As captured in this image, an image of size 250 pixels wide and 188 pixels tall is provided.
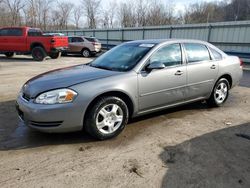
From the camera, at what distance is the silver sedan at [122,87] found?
362 centimetres

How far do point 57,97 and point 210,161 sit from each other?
7.30ft

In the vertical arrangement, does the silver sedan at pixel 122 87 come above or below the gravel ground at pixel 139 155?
above

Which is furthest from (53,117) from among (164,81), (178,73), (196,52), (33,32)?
(33,32)

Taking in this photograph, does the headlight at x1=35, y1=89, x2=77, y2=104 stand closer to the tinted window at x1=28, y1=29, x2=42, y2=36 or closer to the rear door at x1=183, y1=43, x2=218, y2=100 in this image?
the rear door at x1=183, y1=43, x2=218, y2=100

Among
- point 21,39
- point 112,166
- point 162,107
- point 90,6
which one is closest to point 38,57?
point 21,39

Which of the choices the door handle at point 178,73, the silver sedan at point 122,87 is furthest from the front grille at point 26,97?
the door handle at point 178,73

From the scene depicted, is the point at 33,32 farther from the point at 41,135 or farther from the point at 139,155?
the point at 139,155

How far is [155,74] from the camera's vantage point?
4363 mm

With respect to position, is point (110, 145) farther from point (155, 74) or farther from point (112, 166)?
point (155, 74)

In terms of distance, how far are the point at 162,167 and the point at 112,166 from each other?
2.03 ft

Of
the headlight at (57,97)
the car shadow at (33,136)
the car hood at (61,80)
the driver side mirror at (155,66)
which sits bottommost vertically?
the car shadow at (33,136)

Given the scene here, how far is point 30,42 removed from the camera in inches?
594

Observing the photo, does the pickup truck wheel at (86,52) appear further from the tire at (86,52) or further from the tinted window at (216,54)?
the tinted window at (216,54)

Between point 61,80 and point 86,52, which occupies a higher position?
point 61,80
